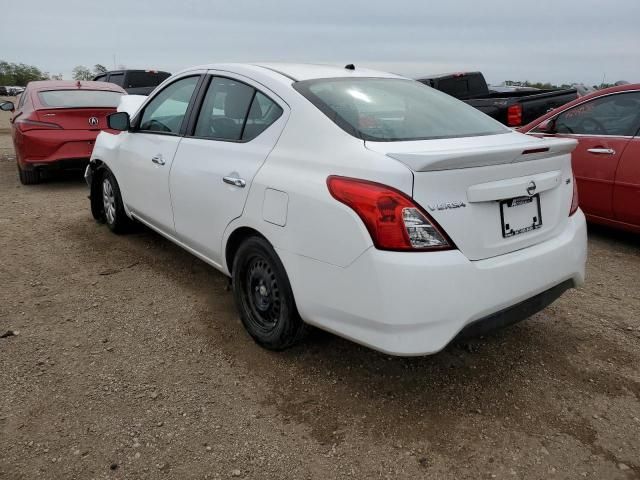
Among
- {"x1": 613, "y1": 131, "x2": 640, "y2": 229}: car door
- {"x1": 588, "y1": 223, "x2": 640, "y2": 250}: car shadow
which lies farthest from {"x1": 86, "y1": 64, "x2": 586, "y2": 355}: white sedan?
{"x1": 588, "y1": 223, "x2": 640, "y2": 250}: car shadow

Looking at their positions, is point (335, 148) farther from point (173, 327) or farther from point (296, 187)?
point (173, 327)

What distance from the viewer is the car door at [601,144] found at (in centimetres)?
464

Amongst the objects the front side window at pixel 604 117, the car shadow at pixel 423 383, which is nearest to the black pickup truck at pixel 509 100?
the front side window at pixel 604 117

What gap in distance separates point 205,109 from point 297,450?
2273 mm

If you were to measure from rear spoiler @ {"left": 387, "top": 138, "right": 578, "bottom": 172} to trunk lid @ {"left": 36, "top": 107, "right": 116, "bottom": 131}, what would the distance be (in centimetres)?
605

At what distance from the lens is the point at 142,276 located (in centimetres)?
421

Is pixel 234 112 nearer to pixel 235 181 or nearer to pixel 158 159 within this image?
pixel 235 181


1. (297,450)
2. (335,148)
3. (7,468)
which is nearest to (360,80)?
(335,148)

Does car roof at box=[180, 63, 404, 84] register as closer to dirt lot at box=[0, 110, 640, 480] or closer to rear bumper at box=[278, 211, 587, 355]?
rear bumper at box=[278, 211, 587, 355]

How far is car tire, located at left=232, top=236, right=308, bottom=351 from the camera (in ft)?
9.02

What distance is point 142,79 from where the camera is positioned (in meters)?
14.0

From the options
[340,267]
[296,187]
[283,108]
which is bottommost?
[340,267]

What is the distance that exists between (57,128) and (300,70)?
5249mm

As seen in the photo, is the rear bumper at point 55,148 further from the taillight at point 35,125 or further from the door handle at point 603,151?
the door handle at point 603,151
